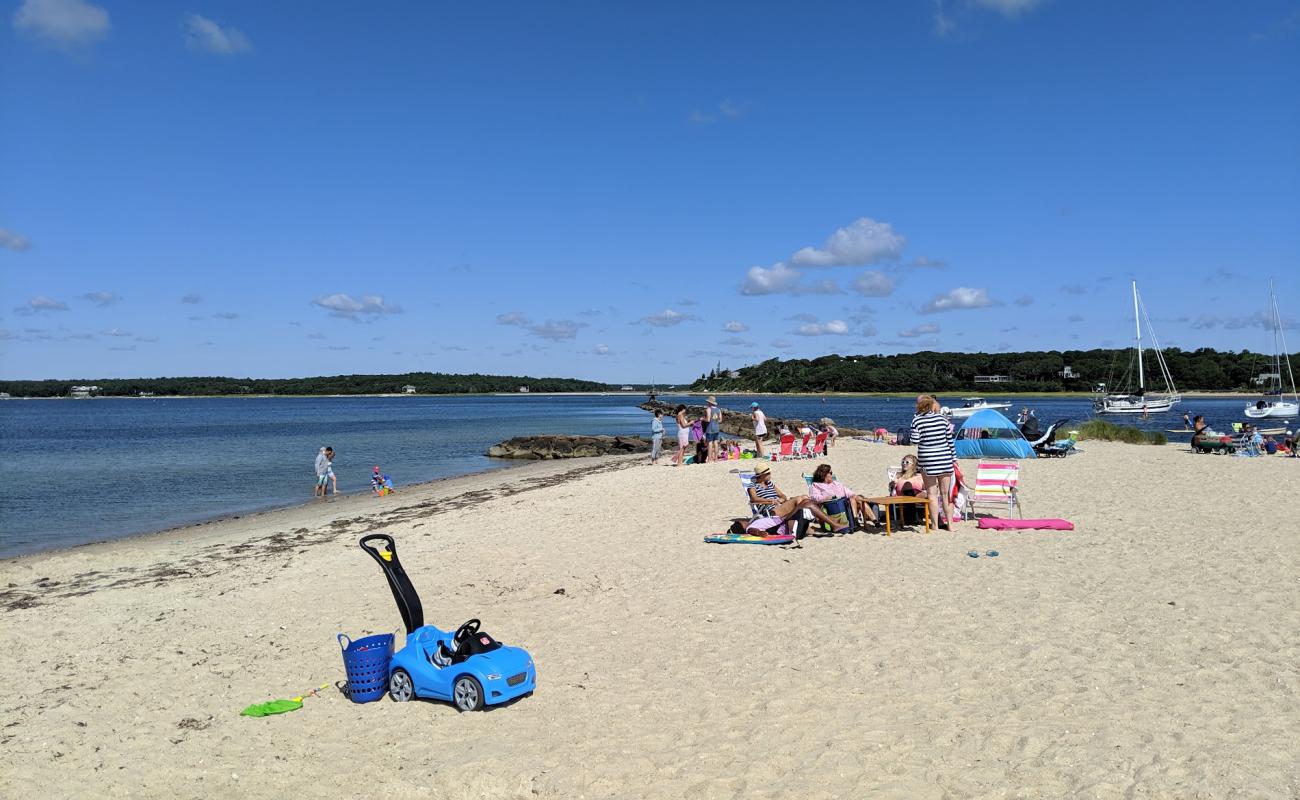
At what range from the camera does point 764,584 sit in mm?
8352

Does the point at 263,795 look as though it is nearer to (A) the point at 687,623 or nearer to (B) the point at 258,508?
(A) the point at 687,623

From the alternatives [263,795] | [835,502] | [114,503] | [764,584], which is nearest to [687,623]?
[764,584]

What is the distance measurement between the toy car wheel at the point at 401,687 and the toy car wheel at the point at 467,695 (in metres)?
0.42

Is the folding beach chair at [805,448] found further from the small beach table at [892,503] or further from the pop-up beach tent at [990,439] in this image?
the small beach table at [892,503]

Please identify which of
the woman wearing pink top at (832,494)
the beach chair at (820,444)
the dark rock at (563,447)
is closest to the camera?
the woman wearing pink top at (832,494)

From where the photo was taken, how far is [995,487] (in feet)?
38.5

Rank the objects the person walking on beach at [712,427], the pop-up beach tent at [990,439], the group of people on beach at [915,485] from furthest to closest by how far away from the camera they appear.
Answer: the person walking on beach at [712,427]
the pop-up beach tent at [990,439]
the group of people on beach at [915,485]

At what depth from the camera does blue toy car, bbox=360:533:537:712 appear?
5.43 meters

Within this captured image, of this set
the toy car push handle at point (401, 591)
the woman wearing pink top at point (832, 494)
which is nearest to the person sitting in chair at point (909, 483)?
the woman wearing pink top at point (832, 494)

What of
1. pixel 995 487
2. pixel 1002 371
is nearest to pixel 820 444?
pixel 995 487

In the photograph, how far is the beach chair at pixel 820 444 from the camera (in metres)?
22.7

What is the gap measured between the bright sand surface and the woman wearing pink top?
0.52 metres

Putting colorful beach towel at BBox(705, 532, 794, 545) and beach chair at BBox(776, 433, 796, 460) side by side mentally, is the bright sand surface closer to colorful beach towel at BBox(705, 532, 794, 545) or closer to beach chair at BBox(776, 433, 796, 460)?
colorful beach towel at BBox(705, 532, 794, 545)

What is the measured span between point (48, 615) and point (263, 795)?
20.4 feet
